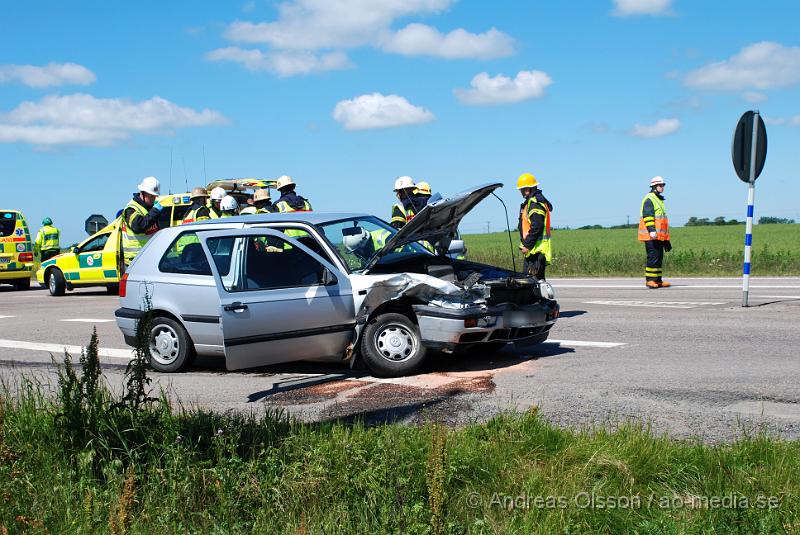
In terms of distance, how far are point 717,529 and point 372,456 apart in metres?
1.95

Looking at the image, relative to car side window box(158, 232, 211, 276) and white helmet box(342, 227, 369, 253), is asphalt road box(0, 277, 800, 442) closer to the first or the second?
car side window box(158, 232, 211, 276)

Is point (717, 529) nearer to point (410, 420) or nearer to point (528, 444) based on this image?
point (528, 444)

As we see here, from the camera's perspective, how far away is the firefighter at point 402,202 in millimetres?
12141

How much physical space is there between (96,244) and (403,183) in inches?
386

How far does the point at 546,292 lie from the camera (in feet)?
28.2

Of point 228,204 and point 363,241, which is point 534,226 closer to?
point 363,241

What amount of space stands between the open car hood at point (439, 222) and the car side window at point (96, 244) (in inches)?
469

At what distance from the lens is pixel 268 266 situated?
8.16 metres

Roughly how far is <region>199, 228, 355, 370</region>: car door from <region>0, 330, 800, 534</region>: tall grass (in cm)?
185

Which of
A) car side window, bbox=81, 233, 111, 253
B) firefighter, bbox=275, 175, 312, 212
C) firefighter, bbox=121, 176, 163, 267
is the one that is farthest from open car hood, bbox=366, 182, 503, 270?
car side window, bbox=81, 233, 111, 253

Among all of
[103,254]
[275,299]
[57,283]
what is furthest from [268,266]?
[57,283]

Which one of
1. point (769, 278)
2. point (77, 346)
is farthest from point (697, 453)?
point (769, 278)

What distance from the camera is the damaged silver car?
7.70 metres

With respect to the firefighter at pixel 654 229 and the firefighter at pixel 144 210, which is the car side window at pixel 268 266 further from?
the firefighter at pixel 654 229
